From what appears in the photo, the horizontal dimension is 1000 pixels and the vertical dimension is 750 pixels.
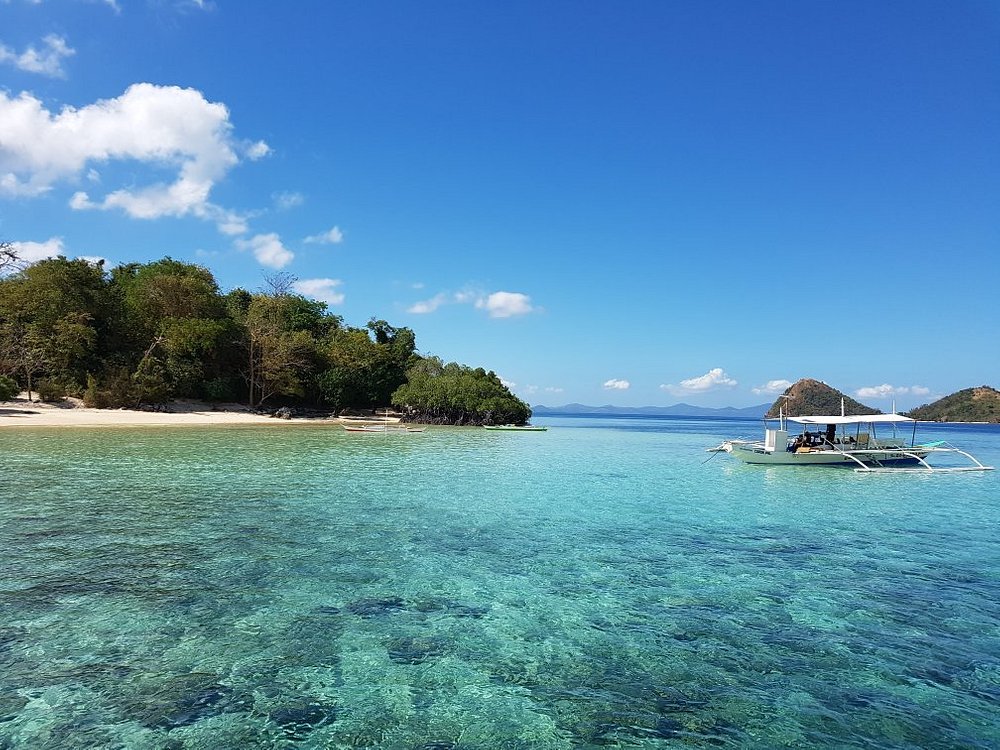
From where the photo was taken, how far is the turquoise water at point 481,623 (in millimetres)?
4434

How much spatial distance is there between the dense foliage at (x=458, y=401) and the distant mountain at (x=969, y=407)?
123675 mm

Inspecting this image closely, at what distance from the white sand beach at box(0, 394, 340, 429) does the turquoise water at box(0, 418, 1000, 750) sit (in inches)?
908

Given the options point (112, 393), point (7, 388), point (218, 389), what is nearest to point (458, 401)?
point (218, 389)

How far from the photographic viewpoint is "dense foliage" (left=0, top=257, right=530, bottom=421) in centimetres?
3859

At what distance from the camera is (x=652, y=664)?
554 centimetres

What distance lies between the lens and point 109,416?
3716 cm

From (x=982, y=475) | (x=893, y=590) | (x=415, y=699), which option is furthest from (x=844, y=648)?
(x=982, y=475)

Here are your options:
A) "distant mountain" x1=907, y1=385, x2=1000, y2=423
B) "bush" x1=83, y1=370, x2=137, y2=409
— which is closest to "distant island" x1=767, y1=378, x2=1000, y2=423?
"distant mountain" x1=907, y1=385, x2=1000, y2=423

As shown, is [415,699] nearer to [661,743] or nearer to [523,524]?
[661,743]

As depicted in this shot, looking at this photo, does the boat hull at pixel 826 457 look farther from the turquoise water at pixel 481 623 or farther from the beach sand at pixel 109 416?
the beach sand at pixel 109 416

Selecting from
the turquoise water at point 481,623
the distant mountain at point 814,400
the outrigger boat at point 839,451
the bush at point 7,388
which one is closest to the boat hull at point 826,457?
the outrigger boat at point 839,451

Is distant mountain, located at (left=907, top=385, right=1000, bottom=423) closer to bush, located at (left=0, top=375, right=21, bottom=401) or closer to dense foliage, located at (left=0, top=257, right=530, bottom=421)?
dense foliage, located at (left=0, top=257, right=530, bottom=421)

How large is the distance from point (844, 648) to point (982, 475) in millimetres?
25470

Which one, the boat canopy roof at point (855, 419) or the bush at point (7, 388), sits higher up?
the boat canopy roof at point (855, 419)
